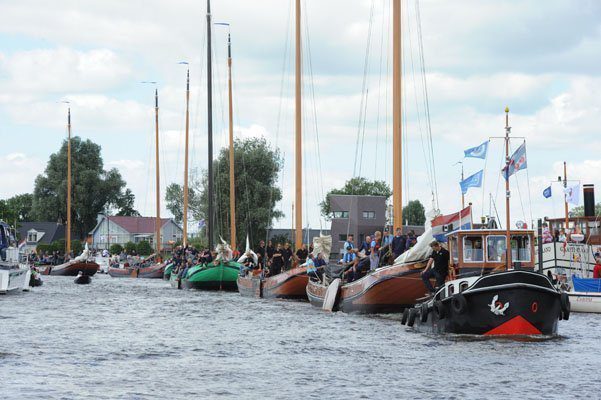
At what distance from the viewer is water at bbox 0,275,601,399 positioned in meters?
18.3

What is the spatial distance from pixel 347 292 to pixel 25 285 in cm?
2495

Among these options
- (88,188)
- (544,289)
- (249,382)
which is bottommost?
(249,382)

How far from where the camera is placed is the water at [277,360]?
60.2 feet

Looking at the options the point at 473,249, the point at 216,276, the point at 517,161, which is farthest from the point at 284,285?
the point at 517,161

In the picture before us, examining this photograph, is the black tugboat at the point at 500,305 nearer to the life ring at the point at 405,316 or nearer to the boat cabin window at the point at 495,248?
the boat cabin window at the point at 495,248

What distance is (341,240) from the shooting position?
11694cm

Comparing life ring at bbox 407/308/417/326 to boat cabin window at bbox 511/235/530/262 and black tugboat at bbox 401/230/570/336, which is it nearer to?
black tugboat at bbox 401/230/570/336

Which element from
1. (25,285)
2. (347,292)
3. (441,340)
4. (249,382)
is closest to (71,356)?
(249,382)

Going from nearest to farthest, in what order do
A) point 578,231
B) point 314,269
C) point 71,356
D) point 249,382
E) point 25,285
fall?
point 249,382 → point 71,356 → point 314,269 → point 578,231 → point 25,285

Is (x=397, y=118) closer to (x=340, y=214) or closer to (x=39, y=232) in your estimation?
(x=340, y=214)

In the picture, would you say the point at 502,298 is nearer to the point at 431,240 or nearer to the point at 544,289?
the point at 544,289

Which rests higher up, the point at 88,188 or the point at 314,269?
the point at 88,188

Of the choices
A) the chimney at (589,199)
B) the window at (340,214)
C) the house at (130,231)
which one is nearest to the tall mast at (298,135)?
the chimney at (589,199)

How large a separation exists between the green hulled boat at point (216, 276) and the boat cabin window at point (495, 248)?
94.6ft
